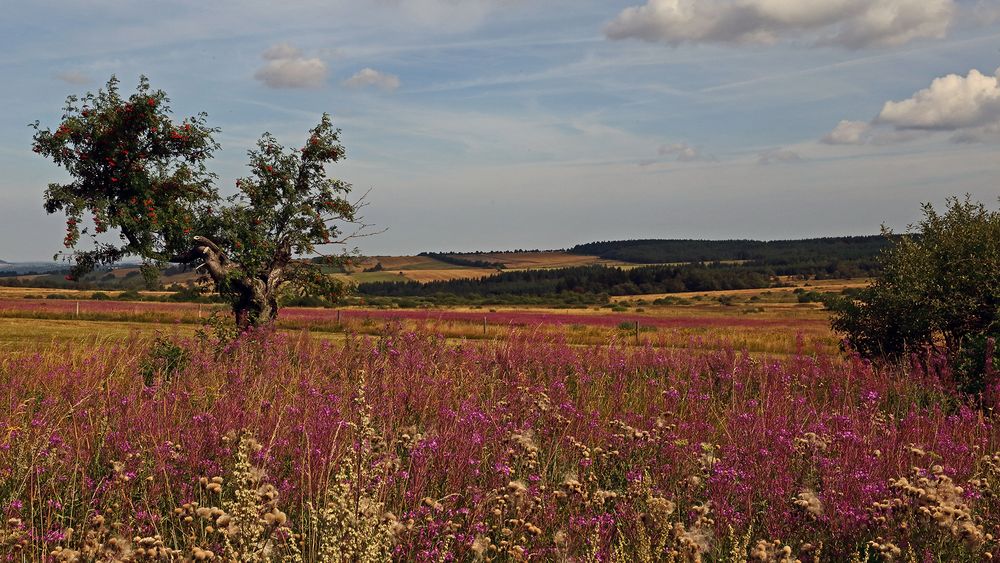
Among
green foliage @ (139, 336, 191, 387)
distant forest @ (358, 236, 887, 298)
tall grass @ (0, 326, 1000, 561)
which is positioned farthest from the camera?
distant forest @ (358, 236, 887, 298)

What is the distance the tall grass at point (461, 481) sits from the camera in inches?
151

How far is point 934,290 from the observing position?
17.6 meters

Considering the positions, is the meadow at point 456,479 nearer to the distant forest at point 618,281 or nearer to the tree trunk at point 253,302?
the tree trunk at point 253,302

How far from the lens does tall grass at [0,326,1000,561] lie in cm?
384

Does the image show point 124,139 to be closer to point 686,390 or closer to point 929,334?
point 686,390

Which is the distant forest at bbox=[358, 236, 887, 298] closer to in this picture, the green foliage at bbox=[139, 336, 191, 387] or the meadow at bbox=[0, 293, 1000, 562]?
the green foliage at bbox=[139, 336, 191, 387]

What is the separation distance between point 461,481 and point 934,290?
16163 millimetres

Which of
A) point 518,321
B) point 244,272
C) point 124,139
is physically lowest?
point 518,321

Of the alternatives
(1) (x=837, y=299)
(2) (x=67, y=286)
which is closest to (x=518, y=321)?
(1) (x=837, y=299)

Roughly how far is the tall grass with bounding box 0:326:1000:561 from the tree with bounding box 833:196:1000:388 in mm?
9706

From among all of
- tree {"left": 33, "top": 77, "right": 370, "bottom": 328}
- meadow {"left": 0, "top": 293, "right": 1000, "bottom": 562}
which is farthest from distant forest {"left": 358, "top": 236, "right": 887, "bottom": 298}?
meadow {"left": 0, "top": 293, "right": 1000, "bottom": 562}

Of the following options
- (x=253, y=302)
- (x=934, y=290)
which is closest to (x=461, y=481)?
(x=253, y=302)

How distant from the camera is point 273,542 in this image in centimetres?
381

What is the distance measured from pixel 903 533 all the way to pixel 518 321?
36586mm
